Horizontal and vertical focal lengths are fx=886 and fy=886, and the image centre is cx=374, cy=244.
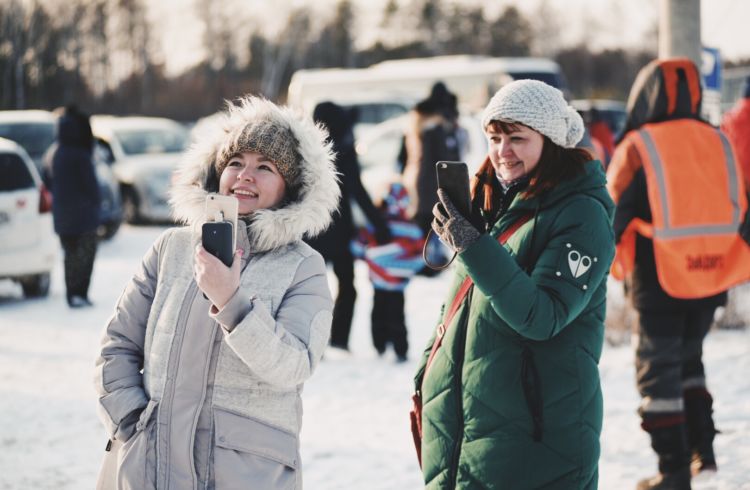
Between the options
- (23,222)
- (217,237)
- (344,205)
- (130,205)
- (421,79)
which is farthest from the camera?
(421,79)

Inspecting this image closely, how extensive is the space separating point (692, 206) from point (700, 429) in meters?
1.08

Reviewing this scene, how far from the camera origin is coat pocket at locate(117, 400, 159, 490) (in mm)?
2244

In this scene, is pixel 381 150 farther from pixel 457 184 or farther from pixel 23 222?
pixel 457 184

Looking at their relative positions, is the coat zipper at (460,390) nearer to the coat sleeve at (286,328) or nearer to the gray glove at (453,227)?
the gray glove at (453,227)

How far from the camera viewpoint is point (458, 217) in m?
2.29

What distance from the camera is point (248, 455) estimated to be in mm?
2242

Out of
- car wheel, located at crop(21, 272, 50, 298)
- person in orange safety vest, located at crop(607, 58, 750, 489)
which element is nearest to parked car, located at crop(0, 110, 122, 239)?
car wheel, located at crop(21, 272, 50, 298)

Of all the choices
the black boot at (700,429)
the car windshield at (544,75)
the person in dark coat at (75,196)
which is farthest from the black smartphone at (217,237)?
the car windshield at (544,75)

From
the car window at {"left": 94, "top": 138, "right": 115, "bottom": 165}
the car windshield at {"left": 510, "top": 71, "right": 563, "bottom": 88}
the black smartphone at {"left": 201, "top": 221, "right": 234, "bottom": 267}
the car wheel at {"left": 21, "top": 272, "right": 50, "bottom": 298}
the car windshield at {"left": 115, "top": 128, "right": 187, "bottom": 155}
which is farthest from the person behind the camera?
the car windshield at {"left": 510, "top": 71, "right": 563, "bottom": 88}

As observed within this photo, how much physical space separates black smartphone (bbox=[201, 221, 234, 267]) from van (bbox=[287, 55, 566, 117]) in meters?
16.2

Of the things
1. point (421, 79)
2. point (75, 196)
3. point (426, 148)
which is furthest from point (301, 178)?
point (421, 79)

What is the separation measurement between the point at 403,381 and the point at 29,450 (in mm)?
2529

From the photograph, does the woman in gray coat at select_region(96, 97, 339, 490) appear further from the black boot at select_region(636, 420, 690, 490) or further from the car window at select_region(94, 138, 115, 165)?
the car window at select_region(94, 138, 115, 165)

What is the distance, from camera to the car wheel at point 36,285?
9.52 m
